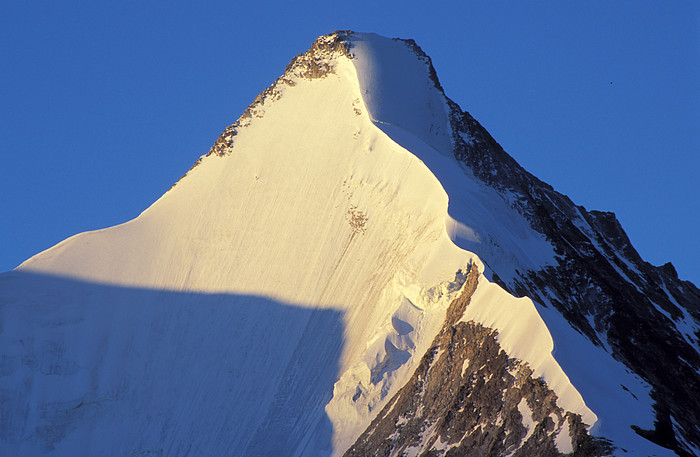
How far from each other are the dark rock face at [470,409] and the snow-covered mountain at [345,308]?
0.34ft

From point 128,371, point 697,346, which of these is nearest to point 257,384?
point 128,371

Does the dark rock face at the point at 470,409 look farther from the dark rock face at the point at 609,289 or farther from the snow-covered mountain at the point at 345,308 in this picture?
the dark rock face at the point at 609,289

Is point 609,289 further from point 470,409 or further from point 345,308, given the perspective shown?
point 470,409

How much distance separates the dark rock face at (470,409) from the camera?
4091 cm

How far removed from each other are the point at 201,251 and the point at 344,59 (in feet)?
56.6

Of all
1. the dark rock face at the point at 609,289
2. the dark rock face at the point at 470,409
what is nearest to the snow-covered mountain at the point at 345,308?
the dark rock face at the point at 470,409

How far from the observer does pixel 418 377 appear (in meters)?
49.6

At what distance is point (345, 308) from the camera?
57.8 m

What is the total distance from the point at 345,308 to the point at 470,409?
47.3ft

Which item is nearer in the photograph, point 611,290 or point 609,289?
point 609,289

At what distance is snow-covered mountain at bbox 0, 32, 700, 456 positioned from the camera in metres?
46.8

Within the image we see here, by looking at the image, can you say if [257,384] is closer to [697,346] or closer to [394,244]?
[394,244]

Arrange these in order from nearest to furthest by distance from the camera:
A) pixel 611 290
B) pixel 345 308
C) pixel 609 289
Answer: pixel 345 308 → pixel 609 289 → pixel 611 290

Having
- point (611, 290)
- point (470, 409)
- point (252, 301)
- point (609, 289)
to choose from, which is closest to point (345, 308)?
point (252, 301)
